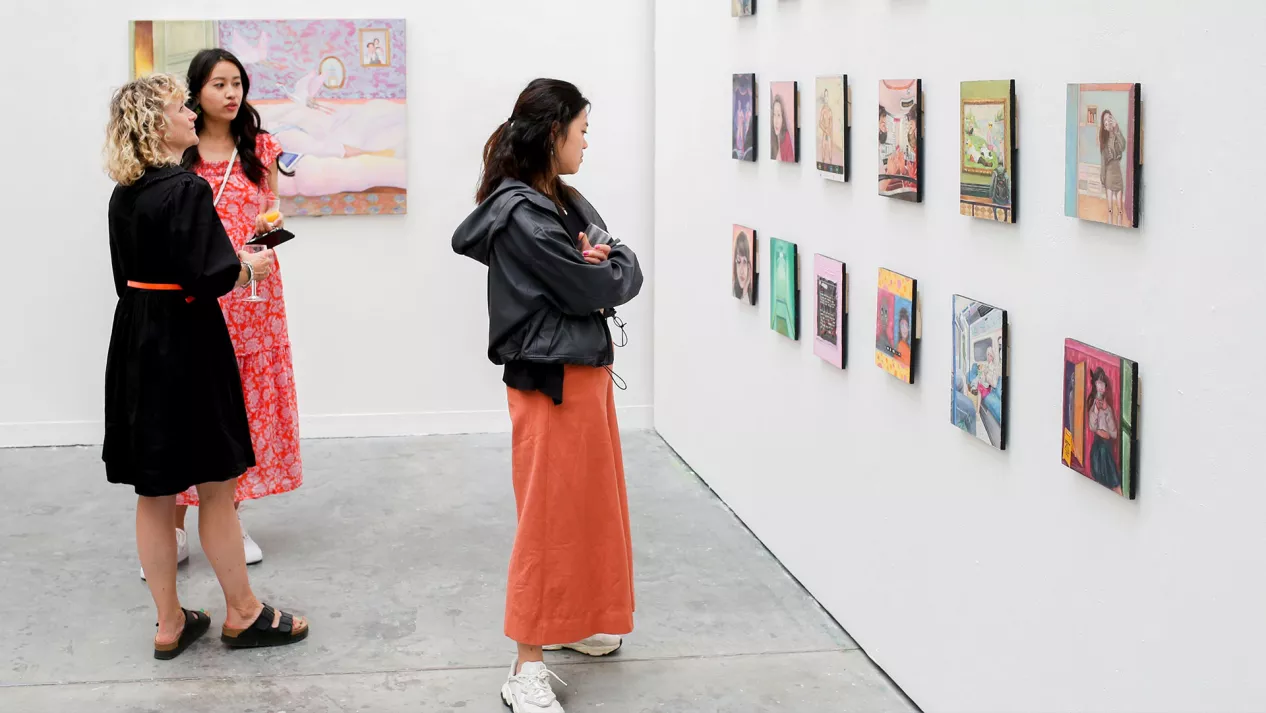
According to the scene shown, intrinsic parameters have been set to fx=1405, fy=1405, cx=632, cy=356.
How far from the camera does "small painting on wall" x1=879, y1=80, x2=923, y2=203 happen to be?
3.59 meters

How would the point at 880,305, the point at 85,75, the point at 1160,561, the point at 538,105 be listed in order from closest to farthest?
the point at 1160,561, the point at 538,105, the point at 880,305, the point at 85,75

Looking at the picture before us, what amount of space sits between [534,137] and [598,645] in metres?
1.55

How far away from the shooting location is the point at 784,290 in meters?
4.83

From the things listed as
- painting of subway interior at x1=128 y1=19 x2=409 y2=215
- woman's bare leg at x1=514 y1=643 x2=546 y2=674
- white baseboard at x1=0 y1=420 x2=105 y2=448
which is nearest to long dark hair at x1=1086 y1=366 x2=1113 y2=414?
woman's bare leg at x1=514 y1=643 x2=546 y2=674

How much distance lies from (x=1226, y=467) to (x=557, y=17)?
17.4 feet

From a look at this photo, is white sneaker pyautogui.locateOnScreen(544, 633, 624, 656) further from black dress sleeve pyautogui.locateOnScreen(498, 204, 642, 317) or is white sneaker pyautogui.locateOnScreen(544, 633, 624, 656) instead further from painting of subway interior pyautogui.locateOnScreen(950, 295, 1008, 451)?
painting of subway interior pyautogui.locateOnScreen(950, 295, 1008, 451)

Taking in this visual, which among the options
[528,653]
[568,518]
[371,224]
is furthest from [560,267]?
[371,224]

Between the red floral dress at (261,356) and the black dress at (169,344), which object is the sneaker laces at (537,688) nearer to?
the black dress at (169,344)

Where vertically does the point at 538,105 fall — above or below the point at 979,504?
above

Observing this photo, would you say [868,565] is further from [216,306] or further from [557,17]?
[557,17]

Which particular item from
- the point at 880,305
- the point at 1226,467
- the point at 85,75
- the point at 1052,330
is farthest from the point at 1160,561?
the point at 85,75

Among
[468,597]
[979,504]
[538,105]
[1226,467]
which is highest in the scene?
A: [538,105]

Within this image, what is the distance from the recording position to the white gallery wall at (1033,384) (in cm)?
235

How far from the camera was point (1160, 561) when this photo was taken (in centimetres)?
255
